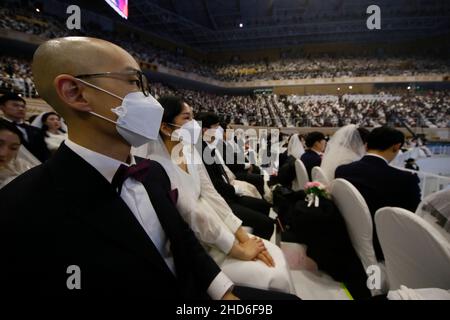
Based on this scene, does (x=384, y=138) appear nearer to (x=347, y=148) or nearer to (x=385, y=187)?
(x=385, y=187)

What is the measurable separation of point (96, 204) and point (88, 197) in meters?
0.03

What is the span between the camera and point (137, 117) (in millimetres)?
705

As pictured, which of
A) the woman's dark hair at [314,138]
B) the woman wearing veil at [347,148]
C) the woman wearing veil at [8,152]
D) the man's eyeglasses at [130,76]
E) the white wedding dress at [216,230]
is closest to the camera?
the man's eyeglasses at [130,76]

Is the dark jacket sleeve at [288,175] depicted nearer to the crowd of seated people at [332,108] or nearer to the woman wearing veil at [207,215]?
the woman wearing veil at [207,215]

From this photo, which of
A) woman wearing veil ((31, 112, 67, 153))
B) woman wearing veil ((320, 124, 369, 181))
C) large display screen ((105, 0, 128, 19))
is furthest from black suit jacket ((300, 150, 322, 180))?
large display screen ((105, 0, 128, 19))

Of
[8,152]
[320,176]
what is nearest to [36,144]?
[8,152]

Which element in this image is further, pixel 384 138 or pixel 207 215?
pixel 384 138

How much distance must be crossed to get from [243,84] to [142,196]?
20.5 meters

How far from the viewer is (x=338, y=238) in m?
1.61

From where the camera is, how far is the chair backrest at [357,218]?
1.25 m

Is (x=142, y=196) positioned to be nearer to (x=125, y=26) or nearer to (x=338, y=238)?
(x=338, y=238)

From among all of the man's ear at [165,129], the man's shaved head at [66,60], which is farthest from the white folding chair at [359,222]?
the man's shaved head at [66,60]

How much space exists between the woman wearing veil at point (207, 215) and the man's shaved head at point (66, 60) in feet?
1.93

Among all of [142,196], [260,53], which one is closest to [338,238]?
[142,196]
